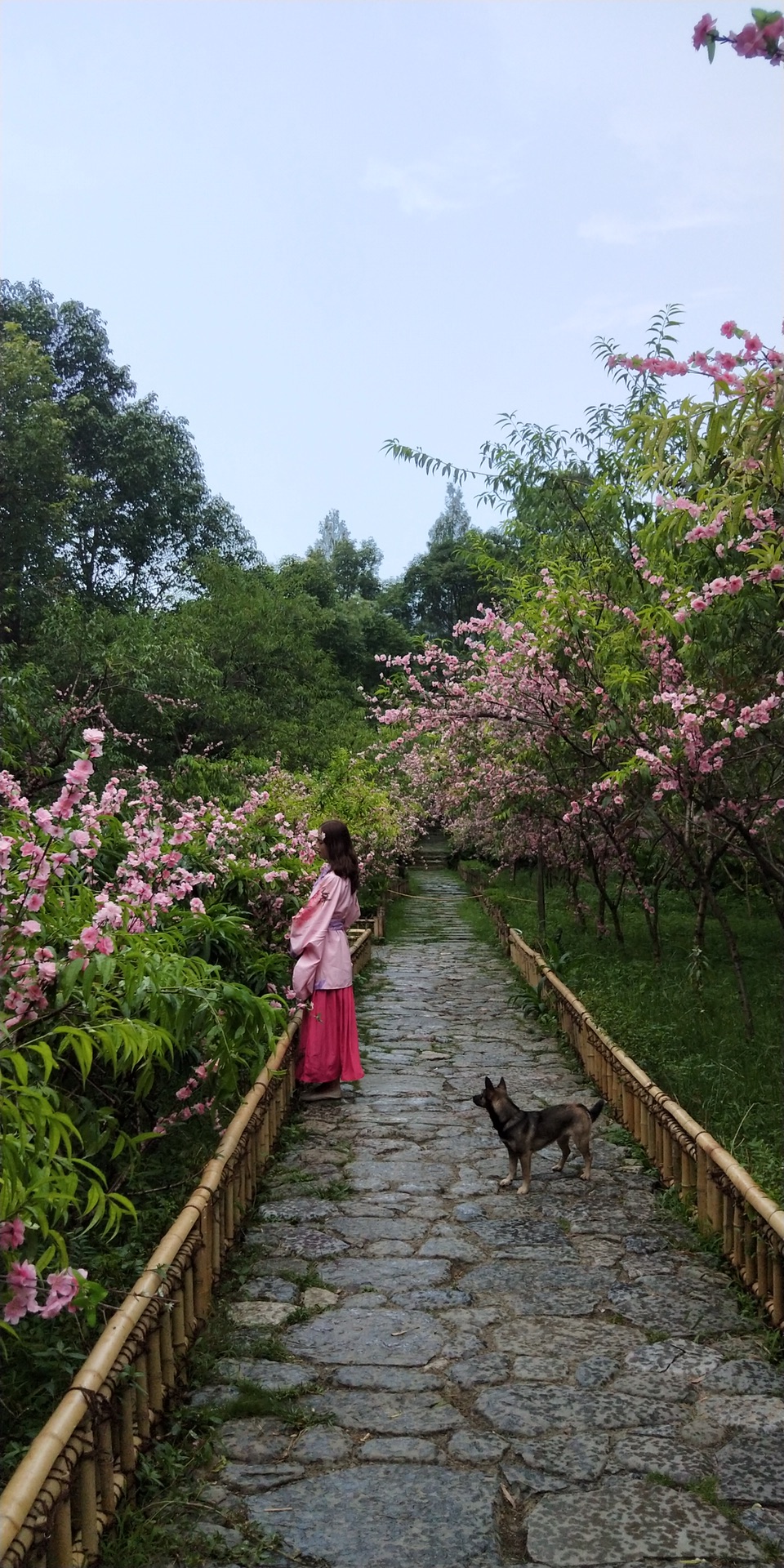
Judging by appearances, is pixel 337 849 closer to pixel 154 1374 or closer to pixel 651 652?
pixel 651 652

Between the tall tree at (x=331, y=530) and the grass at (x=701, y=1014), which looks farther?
the tall tree at (x=331, y=530)

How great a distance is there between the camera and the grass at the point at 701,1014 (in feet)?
19.4

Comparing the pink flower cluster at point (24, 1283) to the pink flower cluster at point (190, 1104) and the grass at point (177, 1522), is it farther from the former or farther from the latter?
the pink flower cluster at point (190, 1104)

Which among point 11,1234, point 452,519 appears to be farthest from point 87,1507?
point 452,519

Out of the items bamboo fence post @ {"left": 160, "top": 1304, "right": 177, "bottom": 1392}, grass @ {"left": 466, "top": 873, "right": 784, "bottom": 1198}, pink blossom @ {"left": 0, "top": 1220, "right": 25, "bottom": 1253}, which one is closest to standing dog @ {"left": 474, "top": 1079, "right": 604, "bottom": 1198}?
grass @ {"left": 466, "top": 873, "right": 784, "bottom": 1198}

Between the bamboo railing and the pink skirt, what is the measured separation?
2.72 metres

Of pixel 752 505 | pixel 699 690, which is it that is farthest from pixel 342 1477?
pixel 699 690

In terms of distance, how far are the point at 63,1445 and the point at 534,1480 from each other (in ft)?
4.29

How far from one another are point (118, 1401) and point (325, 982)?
4.66 metres

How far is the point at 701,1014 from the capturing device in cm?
864

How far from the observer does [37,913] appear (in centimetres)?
400

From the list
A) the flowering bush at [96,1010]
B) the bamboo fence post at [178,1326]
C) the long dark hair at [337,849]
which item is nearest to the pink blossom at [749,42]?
the flowering bush at [96,1010]

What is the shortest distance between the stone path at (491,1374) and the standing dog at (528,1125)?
0.21 meters

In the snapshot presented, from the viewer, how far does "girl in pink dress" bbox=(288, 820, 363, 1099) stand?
7.71m
